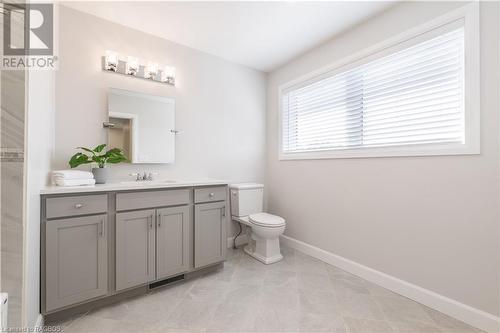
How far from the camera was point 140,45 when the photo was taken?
2242mm

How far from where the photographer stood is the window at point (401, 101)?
1.56 meters

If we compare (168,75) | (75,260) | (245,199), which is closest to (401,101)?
(245,199)

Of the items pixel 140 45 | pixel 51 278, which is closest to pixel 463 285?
pixel 51 278

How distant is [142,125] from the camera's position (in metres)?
2.24

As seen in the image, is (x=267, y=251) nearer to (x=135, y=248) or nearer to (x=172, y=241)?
(x=172, y=241)

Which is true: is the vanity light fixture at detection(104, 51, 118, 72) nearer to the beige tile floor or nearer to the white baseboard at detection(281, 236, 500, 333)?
the beige tile floor

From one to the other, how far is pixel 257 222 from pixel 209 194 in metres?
0.65

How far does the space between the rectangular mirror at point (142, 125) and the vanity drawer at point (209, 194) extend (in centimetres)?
59

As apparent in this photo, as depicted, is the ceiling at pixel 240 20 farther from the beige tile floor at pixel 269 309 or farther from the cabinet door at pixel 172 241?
the beige tile floor at pixel 269 309

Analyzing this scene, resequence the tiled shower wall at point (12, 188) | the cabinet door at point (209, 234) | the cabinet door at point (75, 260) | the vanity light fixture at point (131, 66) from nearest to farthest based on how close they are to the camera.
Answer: the tiled shower wall at point (12, 188)
the cabinet door at point (75, 260)
the cabinet door at point (209, 234)
the vanity light fixture at point (131, 66)

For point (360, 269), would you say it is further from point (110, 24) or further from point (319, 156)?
point (110, 24)

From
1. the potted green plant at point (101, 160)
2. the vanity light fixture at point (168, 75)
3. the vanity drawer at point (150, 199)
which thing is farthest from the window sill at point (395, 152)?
the potted green plant at point (101, 160)

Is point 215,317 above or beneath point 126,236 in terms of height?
beneath

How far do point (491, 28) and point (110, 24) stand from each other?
3.10 m
